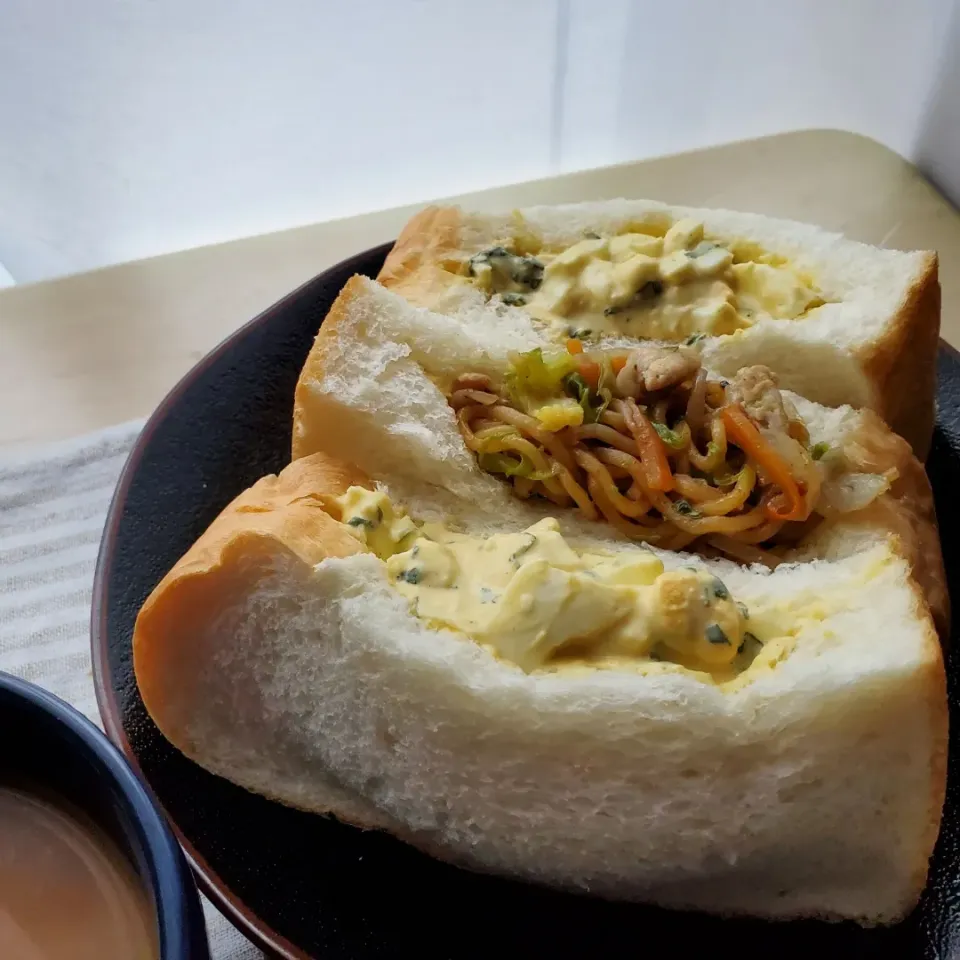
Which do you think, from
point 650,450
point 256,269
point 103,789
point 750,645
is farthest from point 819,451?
point 256,269

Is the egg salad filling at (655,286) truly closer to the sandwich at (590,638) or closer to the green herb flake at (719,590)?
the sandwich at (590,638)

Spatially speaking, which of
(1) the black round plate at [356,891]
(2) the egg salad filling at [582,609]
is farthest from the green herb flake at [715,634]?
(1) the black round plate at [356,891]

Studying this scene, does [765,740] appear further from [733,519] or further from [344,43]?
[344,43]

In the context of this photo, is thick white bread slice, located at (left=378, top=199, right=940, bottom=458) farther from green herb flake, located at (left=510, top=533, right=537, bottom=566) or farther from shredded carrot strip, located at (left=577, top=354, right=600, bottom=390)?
green herb flake, located at (left=510, top=533, right=537, bottom=566)

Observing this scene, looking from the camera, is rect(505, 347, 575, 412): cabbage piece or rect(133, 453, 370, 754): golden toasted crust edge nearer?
rect(133, 453, 370, 754): golden toasted crust edge

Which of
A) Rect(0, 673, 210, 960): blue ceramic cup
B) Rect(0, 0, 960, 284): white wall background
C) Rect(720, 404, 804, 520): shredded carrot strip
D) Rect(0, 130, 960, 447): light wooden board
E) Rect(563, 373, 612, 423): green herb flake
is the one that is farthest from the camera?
Rect(0, 0, 960, 284): white wall background

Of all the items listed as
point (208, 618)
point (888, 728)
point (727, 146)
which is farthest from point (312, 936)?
point (727, 146)

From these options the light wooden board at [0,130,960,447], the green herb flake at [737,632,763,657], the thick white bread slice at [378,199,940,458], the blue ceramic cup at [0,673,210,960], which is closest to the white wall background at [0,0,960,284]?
the light wooden board at [0,130,960,447]
